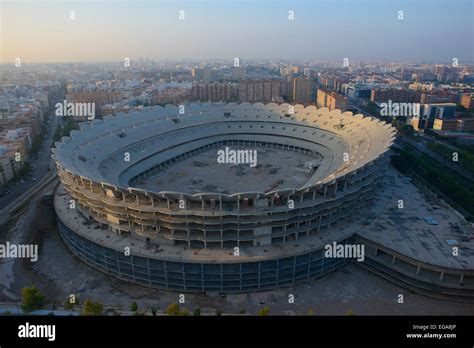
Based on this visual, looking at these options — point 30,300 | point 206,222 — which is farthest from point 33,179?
point 206,222

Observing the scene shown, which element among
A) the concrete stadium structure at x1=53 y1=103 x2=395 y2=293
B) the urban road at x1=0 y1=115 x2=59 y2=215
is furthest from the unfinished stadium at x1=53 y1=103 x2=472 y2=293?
the urban road at x1=0 y1=115 x2=59 y2=215

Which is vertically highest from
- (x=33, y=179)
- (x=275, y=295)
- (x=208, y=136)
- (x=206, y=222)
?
(x=208, y=136)

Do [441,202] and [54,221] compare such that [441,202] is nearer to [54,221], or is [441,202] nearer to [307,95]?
[54,221]

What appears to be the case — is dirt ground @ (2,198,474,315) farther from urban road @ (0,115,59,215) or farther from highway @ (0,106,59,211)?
highway @ (0,106,59,211)

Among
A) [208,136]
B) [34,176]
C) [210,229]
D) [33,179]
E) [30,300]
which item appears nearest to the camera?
[30,300]

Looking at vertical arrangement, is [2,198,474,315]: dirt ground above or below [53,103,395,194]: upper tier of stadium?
below

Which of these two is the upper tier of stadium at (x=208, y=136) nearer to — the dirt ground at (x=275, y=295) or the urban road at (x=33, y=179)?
the dirt ground at (x=275, y=295)

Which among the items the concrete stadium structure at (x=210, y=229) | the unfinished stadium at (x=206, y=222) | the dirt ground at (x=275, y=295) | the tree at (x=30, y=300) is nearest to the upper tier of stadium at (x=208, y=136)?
the unfinished stadium at (x=206, y=222)

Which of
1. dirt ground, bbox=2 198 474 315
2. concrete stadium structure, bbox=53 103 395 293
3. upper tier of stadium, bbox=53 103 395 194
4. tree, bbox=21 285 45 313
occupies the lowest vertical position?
dirt ground, bbox=2 198 474 315

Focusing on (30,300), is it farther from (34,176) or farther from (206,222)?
(34,176)

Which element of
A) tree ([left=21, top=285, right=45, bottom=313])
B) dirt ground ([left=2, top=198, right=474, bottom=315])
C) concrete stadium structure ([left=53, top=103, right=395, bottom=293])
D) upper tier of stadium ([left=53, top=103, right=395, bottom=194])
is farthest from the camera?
upper tier of stadium ([left=53, top=103, right=395, bottom=194])
